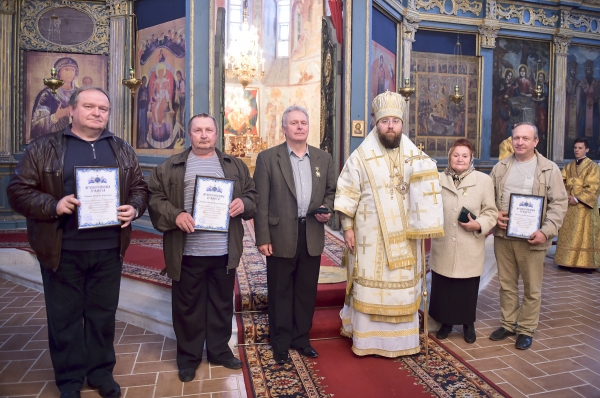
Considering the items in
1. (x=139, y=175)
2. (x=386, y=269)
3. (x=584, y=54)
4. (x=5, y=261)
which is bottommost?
(x=5, y=261)

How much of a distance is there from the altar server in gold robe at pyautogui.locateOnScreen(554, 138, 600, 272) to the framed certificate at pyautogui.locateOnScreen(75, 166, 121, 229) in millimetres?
6531

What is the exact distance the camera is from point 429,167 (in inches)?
153

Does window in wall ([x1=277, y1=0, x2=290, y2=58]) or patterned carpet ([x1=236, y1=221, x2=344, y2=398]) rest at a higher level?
window in wall ([x1=277, y1=0, x2=290, y2=58])

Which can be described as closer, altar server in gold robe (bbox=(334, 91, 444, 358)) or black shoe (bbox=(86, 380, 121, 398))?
black shoe (bbox=(86, 380, 121, 398))

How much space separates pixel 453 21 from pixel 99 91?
409 inches

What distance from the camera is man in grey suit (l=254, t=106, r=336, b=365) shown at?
12.4 feet

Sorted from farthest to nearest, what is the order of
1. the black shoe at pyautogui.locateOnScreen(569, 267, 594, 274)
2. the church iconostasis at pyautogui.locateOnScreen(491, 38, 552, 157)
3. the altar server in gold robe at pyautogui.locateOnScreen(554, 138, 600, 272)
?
the church iconostasis at pyautogui.locateOnScreen(491, 38, 552, 157), the black shoe at pyautogui.locateOnScreen(569, 267, 594, 274), the altar server in gold robe at pyautogui.locateOnScreen(554, 138, 600, 272)

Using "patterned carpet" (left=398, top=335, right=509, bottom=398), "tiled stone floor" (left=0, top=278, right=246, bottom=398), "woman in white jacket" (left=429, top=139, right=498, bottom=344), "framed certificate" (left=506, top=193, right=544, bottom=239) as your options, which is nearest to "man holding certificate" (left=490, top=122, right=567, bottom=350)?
"framed certificate" (left=506, top=193, right=544, bottom=239)

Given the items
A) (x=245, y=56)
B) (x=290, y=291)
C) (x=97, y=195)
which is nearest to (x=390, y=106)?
(x=290, y=291)

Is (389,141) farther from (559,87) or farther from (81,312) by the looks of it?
(559,87)

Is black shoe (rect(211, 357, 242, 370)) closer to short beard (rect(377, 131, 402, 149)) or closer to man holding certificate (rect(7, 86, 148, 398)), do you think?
man holding certificate (rect(7, 86, 148, 398))

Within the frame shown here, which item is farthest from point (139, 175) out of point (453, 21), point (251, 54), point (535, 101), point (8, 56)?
point (251, 54)

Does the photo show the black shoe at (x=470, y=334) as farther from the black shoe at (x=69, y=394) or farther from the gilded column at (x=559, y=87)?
the gilded column at (x=559, y=87)

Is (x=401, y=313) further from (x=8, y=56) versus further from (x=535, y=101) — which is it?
(x=535, y=101)
